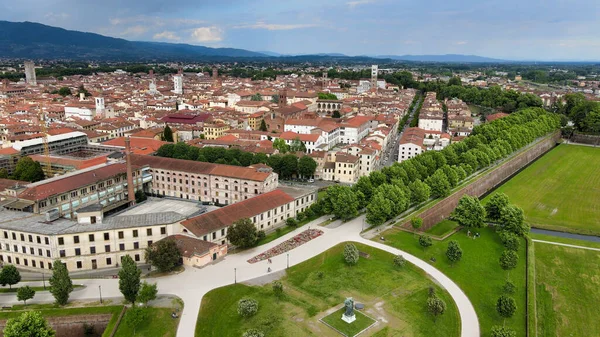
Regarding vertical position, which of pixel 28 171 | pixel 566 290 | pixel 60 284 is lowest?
pixel 566 290

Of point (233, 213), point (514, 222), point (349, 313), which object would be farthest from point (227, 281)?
point (514, 222)

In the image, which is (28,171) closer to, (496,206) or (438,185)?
(438,185)

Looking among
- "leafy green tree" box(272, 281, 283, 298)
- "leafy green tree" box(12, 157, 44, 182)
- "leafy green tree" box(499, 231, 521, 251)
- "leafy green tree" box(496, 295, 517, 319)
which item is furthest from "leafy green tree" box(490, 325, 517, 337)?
"leafy green tree" box(12, 157, 44, 182)

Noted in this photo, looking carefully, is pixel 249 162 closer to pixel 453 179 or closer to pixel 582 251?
pixel 453 179

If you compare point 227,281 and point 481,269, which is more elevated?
point 227,281

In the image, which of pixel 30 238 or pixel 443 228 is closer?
pixel 30 238

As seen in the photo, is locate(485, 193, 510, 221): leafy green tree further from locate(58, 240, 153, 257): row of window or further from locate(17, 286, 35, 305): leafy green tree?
locate(17, 286, 35, 305): leafy green tree

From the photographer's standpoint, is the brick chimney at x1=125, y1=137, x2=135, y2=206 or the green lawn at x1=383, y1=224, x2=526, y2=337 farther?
the brick chimney at x1=125, y1=137, x2=135, y2=206
